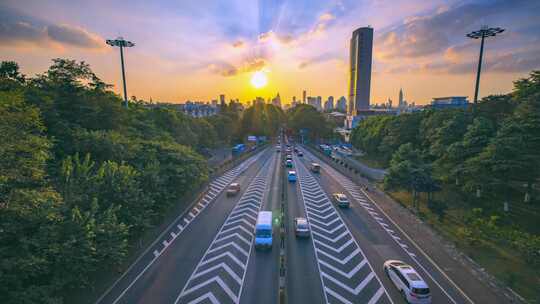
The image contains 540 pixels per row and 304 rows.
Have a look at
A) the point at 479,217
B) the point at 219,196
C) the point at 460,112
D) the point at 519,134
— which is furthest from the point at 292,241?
the point at 460,112

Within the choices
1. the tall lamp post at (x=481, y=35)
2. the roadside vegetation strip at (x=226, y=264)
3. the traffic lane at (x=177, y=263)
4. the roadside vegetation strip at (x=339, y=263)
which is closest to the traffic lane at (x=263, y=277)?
the roadside vegetation strip at (x=226, y=264)

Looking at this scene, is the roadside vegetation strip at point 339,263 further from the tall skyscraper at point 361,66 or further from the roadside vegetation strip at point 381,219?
the tall skyscraper at point 361,66

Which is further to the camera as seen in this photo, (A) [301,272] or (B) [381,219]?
(B) [381,219]

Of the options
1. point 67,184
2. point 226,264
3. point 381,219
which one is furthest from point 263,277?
point 381,219

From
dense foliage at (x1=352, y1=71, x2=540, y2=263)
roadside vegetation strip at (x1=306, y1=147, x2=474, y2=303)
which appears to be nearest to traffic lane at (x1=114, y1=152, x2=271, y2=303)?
roadside vegetation strip at (x1=306, y1=147, x2=474, y2=303)

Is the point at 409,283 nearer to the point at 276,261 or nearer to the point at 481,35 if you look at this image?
the point at 276,261

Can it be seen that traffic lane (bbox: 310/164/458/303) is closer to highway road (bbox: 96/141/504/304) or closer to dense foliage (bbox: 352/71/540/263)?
highway road (bbox: 96/141/504/304)
